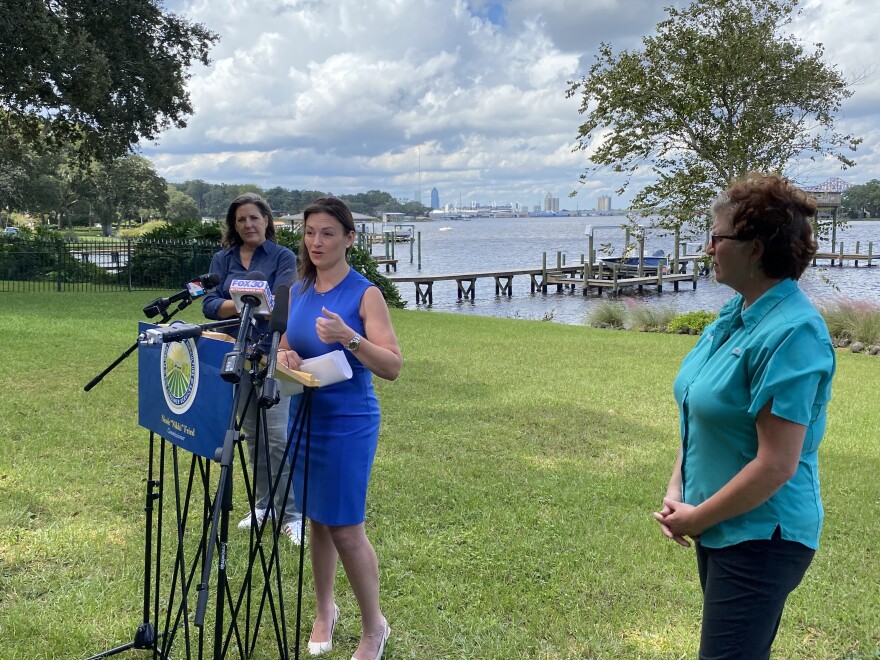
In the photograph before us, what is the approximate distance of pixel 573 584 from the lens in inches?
167

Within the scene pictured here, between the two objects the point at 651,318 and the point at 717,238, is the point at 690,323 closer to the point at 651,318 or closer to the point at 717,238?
the point at 651,318

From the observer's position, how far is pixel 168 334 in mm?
2225

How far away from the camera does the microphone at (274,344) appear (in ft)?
7.17

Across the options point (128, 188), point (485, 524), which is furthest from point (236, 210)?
point (128, 188)

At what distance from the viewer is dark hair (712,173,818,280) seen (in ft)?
6.67

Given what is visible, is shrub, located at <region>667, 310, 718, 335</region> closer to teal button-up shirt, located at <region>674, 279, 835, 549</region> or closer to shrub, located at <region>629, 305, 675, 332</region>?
shrub, located at <region>629, 305, 675, 332</region>

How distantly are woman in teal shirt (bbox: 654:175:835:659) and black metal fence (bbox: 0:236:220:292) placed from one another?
73.8ft

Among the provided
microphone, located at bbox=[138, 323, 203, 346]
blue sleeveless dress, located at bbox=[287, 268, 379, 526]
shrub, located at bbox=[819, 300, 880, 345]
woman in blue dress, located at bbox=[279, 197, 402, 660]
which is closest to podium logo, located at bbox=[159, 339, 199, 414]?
microphone, located at bbox=[138, 323, 203, 346]

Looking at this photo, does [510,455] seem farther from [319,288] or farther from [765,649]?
[765,649]

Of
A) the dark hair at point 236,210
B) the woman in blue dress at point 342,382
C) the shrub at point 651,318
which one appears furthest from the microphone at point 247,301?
the shrub at point 651,318

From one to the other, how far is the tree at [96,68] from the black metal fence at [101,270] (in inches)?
127

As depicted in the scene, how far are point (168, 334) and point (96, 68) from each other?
1799 cm

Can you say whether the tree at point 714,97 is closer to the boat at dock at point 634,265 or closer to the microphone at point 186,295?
the microphone at point 186,295

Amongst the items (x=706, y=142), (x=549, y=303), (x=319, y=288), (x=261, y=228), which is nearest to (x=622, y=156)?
(x=706, y=142)
